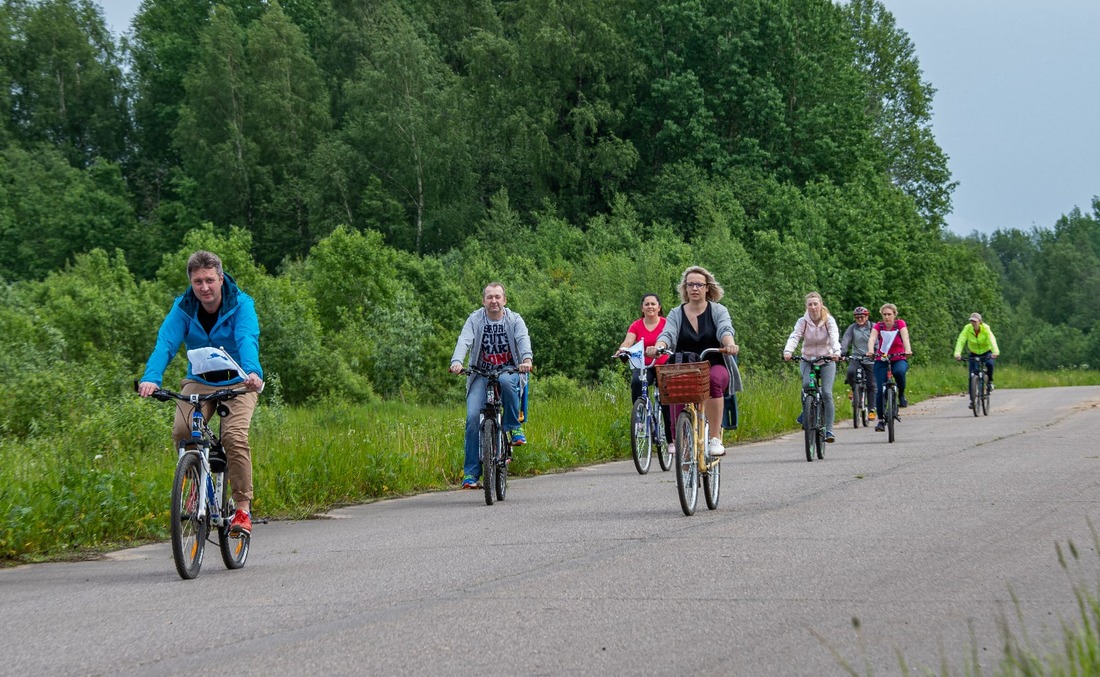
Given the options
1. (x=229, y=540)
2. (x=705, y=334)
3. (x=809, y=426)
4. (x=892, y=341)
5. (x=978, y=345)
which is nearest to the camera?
(x=229, y=540)

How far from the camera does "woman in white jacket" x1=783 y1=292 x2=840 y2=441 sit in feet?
59.9

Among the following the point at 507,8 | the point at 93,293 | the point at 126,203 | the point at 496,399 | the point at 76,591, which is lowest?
the point at 76,591

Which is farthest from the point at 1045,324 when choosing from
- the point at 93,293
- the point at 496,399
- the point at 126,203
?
the point at 496,399

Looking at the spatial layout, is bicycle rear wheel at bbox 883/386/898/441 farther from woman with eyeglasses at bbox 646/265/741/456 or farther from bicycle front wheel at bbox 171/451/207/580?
bicycle front wheel at bbox 171/451/207/580

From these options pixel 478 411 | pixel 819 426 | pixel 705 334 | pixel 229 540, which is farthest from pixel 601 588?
pixel 819 426

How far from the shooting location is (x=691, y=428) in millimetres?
11023

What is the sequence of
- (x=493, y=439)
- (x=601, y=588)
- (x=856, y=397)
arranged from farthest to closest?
(x=856, y=397)
(x=493, y=439)
(x=601, y=588)

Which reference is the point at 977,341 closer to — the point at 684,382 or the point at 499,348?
the point at 499,348

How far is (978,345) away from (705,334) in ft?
58.2

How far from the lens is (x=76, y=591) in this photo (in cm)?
829

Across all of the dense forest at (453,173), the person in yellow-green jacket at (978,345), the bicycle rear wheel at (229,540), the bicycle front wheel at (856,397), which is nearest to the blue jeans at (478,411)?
the bicycle rear wheel at (229,540)

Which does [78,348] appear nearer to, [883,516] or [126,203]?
[883,516]

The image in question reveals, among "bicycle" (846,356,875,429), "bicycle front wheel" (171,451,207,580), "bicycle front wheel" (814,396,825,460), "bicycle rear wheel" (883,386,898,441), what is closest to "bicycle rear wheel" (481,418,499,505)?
"bicycle front wheel" (171,451,207,580)

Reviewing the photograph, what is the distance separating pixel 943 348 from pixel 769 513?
53969 mm
